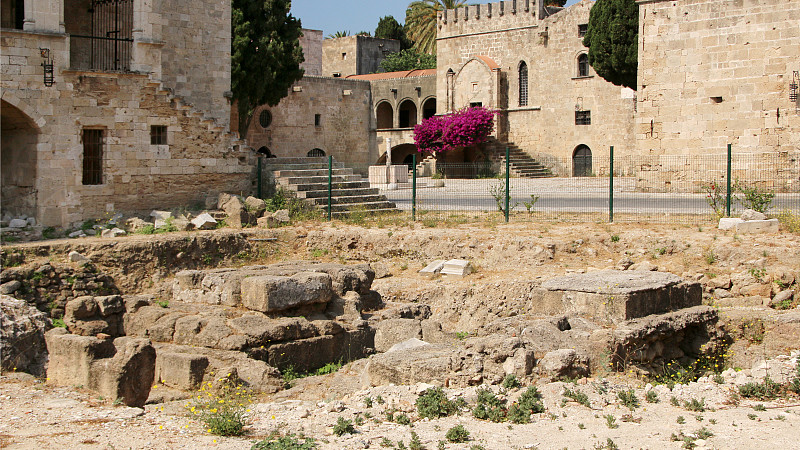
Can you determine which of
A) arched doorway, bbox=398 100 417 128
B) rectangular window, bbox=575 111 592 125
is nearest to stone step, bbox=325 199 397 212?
rectangular window, bbox=575 111 592 125

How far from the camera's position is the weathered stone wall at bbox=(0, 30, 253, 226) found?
16406 mm

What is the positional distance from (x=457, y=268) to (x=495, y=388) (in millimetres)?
6567

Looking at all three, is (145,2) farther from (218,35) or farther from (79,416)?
(79,416)

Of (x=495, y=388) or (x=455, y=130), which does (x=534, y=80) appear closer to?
(x=455, y=130)

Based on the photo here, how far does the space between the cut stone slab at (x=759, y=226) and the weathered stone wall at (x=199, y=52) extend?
41.1 feet

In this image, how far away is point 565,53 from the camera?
1373 inches

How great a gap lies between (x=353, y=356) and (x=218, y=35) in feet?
40.9

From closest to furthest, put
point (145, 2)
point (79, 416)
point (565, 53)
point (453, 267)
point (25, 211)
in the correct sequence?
1. point (79, 416)
2. point (453, 267)
3. point (25, 211)
4. point (145, 2)
5. point (565, 53)

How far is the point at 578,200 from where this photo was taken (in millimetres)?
18906

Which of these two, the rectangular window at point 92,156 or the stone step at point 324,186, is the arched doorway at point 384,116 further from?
the rectangular window at point 92,156

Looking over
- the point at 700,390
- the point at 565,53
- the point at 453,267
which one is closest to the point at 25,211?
the point at 453,267

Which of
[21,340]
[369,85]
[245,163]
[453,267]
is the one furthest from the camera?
[369,85]

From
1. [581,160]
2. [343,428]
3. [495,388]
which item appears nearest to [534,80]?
[581,160]

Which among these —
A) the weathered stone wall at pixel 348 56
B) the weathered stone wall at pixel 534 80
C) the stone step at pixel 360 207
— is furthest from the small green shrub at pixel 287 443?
the weathered stone wall at pixel 348 56
